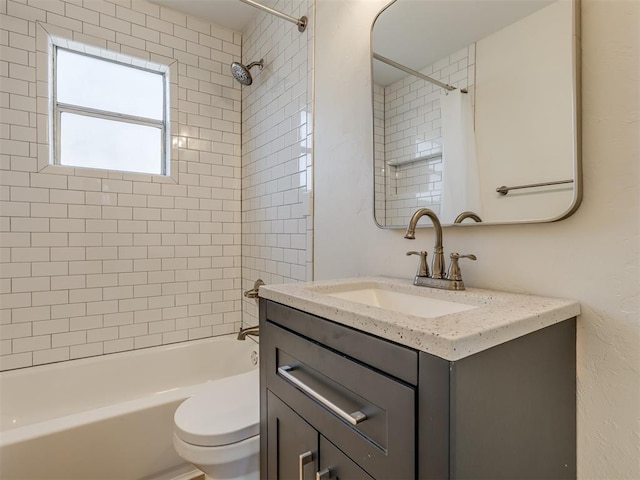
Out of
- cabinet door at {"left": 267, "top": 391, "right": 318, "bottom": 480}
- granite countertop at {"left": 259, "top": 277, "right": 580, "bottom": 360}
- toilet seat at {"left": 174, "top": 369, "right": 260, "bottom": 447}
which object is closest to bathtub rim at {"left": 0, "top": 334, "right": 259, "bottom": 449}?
toilet seat at {"left": 174, "top": 369, "right": 260, "bottom": 447}

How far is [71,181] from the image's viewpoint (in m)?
2.08

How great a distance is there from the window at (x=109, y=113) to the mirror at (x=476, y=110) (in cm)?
177

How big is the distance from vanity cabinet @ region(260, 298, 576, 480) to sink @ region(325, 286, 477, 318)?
0.77 ft

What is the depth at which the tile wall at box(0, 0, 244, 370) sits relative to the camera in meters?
1.95

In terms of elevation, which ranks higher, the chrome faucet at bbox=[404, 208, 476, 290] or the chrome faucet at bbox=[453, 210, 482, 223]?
the chrome faucet at bbox=[453, 210, 482, 223]

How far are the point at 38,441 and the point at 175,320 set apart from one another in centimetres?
107

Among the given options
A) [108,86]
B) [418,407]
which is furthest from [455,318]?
[108,86]

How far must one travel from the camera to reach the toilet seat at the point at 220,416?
47.8 inches

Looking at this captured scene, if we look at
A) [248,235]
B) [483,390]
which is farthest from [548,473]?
[248,235]

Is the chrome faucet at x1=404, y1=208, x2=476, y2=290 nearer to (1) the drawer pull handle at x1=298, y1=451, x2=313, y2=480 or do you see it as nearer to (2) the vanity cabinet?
(2) the vanity cabinet

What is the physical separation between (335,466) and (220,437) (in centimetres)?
63

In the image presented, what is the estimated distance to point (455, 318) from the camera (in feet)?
2.11

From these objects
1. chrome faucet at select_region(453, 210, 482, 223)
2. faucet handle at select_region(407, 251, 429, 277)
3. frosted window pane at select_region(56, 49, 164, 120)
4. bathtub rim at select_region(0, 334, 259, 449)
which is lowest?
bathtub rim at select_region(0, 334, 259, 449)

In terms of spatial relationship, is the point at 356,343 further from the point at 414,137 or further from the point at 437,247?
the point at 414,137
